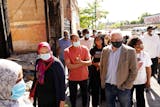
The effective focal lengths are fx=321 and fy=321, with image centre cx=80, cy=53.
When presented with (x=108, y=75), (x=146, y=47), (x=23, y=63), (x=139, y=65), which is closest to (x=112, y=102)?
(x=108, y=75)

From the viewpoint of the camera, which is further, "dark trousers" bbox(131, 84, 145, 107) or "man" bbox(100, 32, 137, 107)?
"dark trousers" bbox(131, 84, 145, 107)

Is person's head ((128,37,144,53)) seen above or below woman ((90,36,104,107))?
above

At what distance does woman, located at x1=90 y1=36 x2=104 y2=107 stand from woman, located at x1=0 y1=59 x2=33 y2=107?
4678 mm

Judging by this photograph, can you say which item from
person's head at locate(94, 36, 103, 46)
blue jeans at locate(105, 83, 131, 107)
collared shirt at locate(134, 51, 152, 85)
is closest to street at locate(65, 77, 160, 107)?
collared shirt at locate(134, 51, 152, 85)

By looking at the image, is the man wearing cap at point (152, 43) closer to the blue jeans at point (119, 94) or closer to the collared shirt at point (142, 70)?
the collared shirt at point (142, 70)

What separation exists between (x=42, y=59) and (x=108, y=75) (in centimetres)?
135

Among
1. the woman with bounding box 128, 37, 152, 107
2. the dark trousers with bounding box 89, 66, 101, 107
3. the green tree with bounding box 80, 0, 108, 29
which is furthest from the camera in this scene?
the green tree with bounding box 80, 0, 108, 29

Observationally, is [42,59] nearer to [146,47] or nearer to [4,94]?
[4,94]

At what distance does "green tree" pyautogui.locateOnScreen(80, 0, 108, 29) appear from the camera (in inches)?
1826

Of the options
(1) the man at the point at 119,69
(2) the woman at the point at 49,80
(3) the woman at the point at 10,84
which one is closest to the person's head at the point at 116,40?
(1) the man at the point at 119,69

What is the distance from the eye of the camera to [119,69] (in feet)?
17.8

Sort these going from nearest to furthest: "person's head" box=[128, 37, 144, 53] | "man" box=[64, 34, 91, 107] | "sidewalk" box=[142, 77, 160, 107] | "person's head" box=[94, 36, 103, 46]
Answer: "person's head" box=[128, 37, 144, 53] < "man" box=[64, 34, 91, 107] < "person's head" box=[94, 36, 103, 46] < "sidewalk" box=[142, 77, 160, 107]

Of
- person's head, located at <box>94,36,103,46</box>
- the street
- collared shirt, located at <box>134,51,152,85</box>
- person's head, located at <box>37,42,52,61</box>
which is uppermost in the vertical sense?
person's head, located at <box>37,42,52,61</box>

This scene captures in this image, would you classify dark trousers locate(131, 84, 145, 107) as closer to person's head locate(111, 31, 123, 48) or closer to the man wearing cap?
person's head locate(111, 31, 123, 48)
